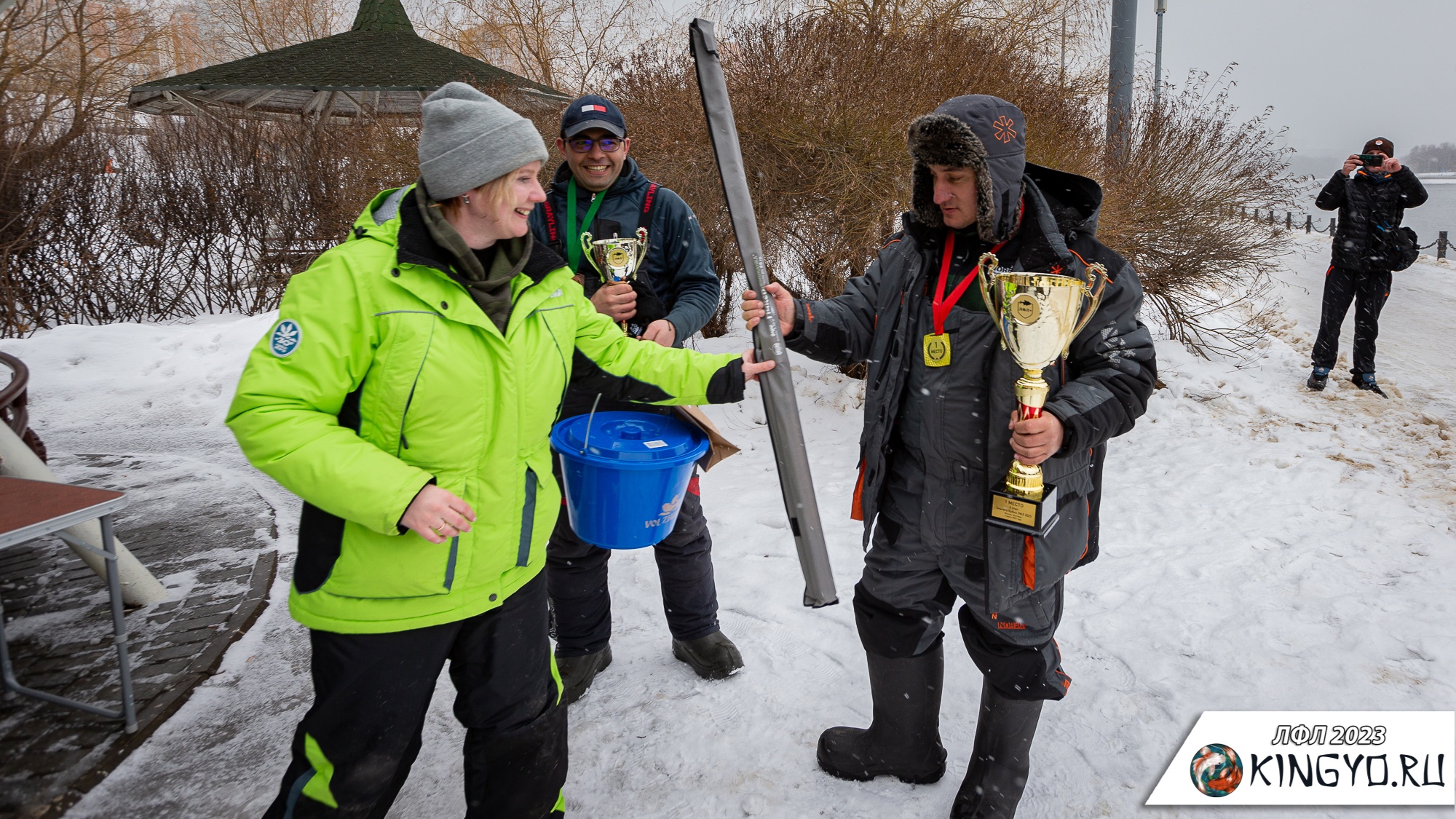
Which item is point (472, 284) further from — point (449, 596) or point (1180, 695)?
point (1180, 695)

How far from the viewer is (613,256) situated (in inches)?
117

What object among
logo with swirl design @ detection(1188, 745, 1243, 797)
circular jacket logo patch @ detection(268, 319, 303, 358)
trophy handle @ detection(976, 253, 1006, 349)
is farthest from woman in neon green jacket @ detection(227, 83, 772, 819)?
logo with swirl design @ detection(1188, 745, 1243, 797)

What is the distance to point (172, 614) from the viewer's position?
150 inches

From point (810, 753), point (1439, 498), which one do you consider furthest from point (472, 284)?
point (1439, 498)

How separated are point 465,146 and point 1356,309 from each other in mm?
8275

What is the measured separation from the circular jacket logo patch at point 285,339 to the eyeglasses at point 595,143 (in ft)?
5.08

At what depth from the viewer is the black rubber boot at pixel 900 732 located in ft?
8.44

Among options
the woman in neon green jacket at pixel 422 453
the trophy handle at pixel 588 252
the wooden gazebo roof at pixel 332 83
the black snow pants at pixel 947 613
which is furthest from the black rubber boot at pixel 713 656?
the wooden gazebo roof at pixel 332 83

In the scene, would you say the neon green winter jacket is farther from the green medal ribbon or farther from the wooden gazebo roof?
the wooden gazebo roof

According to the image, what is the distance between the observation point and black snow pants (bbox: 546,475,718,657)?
311 centimetres

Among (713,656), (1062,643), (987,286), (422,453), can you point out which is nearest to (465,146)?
(422,453)

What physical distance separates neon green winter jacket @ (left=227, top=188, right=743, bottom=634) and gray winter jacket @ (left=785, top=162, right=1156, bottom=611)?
866mm

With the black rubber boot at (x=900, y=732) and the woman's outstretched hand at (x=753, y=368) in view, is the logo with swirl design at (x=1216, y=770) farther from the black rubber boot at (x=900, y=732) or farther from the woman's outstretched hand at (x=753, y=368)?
the woman's outstretched hand at (x=753, y=368)

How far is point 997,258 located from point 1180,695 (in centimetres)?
196
